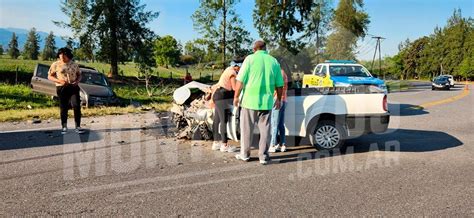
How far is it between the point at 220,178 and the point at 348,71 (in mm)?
11157

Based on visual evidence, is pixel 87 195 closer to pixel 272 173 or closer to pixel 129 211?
pixel 129 211

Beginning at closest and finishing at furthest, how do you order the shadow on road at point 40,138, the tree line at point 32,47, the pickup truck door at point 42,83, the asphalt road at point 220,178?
1. the asphalt road at point 220,178
2. the shadow on road at point 40,138
3. the pickup truck door at point 42,83
4. the tree line at point 32,47

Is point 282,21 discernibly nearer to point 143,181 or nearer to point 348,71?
point 348,71

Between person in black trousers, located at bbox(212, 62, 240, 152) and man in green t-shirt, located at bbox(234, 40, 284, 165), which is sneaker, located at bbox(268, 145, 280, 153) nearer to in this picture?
person in black trousers, located at bbox(212, 62, 240, 152)

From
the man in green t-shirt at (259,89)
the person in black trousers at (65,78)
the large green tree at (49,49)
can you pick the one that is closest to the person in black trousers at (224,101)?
the man in green t-shirt at (259,89)

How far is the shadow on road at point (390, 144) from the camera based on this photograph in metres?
6.51

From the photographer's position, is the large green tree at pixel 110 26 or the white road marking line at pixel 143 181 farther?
the large green tree at pixel 110 26

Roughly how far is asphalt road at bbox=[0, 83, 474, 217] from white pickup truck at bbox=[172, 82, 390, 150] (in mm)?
342

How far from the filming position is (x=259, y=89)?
5.67 meters

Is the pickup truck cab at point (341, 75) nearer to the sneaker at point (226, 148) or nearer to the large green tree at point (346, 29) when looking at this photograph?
the sneaker at point (226, 148)

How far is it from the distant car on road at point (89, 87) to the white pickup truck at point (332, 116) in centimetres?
913

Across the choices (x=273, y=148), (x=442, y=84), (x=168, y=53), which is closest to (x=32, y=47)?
(x=168, y=53)

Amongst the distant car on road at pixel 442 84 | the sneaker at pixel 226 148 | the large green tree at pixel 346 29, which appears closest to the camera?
the sneaker at pixel 226 148

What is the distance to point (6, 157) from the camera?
607 centimetres
